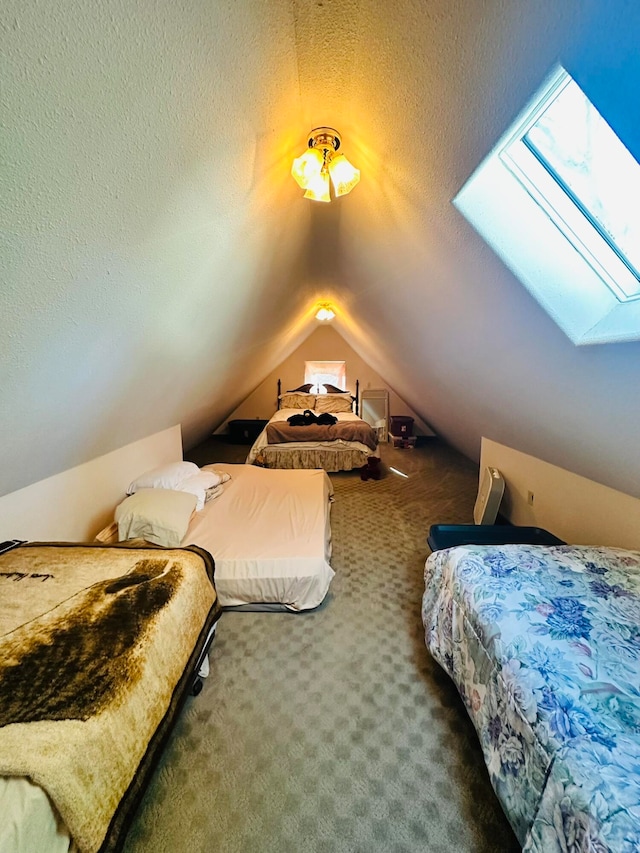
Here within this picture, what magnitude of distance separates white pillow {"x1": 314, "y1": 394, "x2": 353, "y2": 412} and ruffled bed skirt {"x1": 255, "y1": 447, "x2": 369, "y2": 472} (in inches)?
57.9

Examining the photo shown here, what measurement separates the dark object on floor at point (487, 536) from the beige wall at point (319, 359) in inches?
170

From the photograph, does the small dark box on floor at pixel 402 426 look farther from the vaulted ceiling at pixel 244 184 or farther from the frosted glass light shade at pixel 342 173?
the frosted glass light shade at pixel 342 173

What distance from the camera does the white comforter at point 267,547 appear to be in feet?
6.21

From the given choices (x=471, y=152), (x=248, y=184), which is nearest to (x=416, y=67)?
(x=471, y=152)

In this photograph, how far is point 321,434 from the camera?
4.54m

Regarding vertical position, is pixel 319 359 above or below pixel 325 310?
below

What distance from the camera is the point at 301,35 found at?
0.96 metres

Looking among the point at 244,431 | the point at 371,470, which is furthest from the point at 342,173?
the point at 244,431

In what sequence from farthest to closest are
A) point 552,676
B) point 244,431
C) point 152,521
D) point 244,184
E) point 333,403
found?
point 244,431 < point 333,403 < point 152,521 < point 244,184 < point 552,676

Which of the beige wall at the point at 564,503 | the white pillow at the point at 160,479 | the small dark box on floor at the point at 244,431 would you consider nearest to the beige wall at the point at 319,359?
the small dark box on floor at the point at 244,431

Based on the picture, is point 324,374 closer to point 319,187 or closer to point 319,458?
point 319,458

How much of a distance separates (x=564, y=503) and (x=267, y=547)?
2026mm

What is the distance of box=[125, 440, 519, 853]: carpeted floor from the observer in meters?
1.04

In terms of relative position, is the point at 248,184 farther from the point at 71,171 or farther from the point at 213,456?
the point at 213,456
